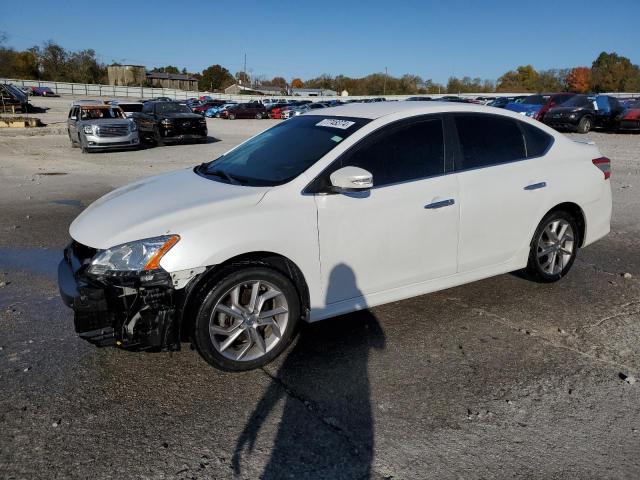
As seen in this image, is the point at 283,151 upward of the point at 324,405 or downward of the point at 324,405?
upward

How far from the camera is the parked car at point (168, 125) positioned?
20.4 m

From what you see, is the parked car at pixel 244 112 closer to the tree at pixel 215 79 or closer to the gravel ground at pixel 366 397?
the gravel ground at pixel 366 397

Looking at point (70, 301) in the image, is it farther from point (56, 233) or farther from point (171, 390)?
A: point (56, 233)

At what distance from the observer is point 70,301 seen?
11.0 feet

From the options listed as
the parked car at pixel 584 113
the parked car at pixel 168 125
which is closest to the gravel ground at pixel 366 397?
the parked car at pixel 168 125

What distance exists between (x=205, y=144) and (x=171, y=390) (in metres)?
19.2

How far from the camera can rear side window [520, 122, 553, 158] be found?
15.7 ft

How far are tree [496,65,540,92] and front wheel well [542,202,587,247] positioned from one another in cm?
10898

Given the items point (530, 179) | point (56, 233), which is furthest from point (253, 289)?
point (56, 233)

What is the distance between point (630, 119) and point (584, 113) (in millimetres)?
2204

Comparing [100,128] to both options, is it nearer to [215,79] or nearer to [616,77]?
[616,77]

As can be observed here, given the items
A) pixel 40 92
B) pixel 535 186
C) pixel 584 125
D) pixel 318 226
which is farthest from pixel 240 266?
pixel 40 92

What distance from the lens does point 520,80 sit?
352 feet

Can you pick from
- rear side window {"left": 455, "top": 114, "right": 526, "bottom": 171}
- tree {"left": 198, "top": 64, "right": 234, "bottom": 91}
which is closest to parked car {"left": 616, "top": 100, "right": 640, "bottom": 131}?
rear side window {"left": 455, "top": 114, "right": 526, "bottom": 171}
